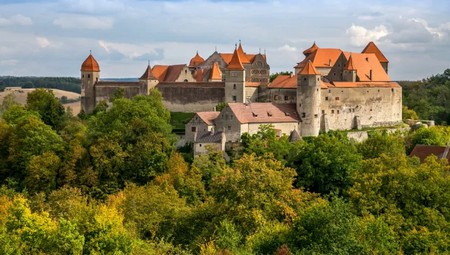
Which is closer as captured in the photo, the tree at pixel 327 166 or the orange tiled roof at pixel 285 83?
Answer: the tree at pixel 327 166

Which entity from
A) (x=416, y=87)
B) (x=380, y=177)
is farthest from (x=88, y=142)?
(x=416, y=87)

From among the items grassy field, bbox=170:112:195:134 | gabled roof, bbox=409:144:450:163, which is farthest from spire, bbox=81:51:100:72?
gabled roof, bbox=409:144:450:163

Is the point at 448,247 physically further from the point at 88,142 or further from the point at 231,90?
the point at 231,90

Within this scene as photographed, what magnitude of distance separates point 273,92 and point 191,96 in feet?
30.5

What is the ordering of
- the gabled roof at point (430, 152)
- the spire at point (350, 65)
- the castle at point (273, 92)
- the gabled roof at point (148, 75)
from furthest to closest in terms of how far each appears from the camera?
the gabled roof at point (148, 75)
the spire at point (350, 65)
the castle at point (273, 92)
the gabled roof at point (430, 152)

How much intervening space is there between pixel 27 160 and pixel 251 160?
29.2 m

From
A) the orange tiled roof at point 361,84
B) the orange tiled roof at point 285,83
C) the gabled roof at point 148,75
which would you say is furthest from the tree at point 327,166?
the gabled roof at point 148,75

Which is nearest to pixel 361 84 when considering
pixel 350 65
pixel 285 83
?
pixel 350 65

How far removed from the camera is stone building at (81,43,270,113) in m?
75.4

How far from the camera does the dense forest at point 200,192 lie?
105 ft

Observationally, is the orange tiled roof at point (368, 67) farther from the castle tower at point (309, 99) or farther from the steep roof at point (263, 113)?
the steep roof at point (263, 113)

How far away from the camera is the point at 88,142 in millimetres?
65438

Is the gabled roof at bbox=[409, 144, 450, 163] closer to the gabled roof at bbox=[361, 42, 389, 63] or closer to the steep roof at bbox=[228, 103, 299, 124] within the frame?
the steep roof at bbox=[228, 103, 299, 124]

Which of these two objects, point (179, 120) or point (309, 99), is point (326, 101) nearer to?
point (309, 99)
